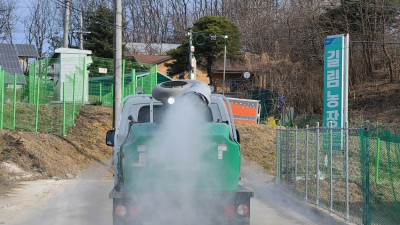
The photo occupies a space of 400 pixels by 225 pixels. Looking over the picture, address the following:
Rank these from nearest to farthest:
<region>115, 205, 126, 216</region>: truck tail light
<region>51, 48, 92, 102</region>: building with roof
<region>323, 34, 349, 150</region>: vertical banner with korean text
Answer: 1. <region>115, 205, 126, 216</region>: truck tail light
2. <region>323, 34, 349, 150</region>: vertical banner with korean text
3. <region>51, 48, 92, 102</region>: building with roof

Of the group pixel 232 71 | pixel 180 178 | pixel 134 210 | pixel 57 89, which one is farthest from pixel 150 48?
pixel 134 210

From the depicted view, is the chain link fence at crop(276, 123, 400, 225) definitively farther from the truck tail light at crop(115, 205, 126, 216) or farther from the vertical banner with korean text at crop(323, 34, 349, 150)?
the truck tail light at crop(115, 205, 126, 216)

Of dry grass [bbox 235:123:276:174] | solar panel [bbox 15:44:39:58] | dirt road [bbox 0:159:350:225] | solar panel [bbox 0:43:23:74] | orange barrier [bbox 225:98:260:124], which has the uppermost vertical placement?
solar panel [bbox 15:44:39:58]

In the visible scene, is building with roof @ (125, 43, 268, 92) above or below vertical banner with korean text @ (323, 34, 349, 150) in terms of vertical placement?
above

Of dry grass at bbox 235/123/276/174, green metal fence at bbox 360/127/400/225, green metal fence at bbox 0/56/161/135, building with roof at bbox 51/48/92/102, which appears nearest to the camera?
green metal fence at bbox 360/127/400/225

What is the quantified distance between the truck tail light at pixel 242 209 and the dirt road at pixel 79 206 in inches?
109

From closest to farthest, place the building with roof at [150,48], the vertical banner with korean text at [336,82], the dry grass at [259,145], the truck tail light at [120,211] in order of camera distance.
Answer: the truck tail light at [120,211] < the vertical banner with korean text at [336,82] < the dry grass at [259,145] < the building with roof at [150,48]

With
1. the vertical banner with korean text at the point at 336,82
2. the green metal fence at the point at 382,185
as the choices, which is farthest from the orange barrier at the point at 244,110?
the green metal fence at the point at 382,185

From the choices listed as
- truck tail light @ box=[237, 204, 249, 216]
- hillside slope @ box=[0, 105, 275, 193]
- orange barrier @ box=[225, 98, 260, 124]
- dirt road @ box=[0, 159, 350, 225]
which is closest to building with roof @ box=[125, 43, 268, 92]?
orange barrier @ box=[225, 98, 260, 124]

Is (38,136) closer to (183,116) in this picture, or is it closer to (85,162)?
(85,162)

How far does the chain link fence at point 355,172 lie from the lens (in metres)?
7.73

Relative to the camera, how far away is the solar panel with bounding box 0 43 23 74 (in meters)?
32.2

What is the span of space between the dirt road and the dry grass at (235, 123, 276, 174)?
603cm

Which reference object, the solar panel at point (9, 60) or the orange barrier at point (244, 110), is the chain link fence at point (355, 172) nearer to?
the orange barrier at point (244, 110)
